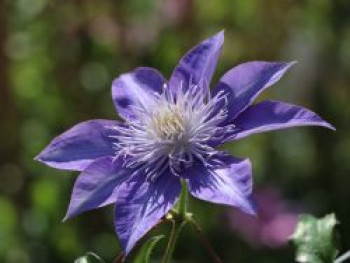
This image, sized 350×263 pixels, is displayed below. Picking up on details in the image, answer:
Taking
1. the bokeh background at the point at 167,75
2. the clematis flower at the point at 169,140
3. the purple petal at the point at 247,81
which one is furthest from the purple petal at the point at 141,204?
the bokeh background at the point at 167,75

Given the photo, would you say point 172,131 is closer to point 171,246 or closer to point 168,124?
point 168,124

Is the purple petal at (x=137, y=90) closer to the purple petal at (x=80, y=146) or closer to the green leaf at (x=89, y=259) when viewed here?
the purple petal at (x=80, y=146)

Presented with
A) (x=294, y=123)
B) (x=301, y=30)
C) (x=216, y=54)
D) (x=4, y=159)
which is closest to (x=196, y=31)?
(x=301, y=30)

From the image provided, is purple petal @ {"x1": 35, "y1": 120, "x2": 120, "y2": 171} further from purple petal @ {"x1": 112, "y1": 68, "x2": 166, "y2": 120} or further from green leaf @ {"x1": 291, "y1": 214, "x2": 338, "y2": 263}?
green leaf @ {"x1": 291, "y1": 214, "x2": 338, "y2": 263}

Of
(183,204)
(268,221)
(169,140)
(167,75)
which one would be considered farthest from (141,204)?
(167,75)

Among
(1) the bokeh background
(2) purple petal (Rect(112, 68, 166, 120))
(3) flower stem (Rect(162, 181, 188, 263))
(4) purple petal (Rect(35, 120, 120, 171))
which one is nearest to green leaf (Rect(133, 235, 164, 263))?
(3) flower stem (Rect(162, 181, 188, 263))

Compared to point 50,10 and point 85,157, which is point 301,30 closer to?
point 50,10
